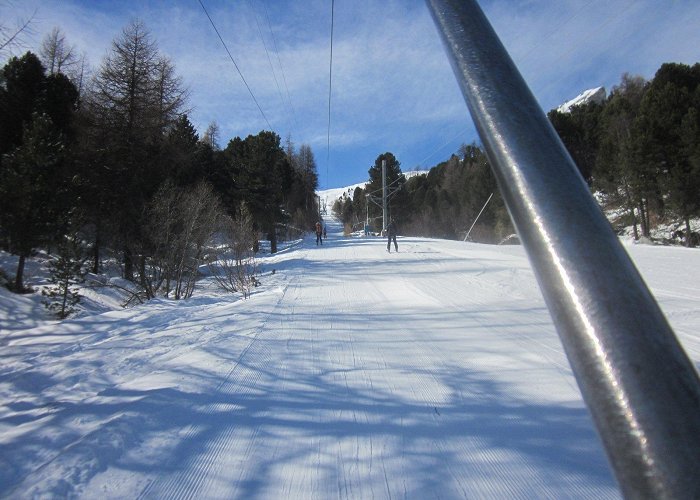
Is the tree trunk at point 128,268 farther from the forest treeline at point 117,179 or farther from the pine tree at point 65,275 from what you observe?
the pine tree at point 65,275

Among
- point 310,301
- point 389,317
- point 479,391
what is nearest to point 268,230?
point 310,301

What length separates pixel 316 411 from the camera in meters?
2.82

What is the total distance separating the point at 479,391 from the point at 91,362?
469 centimetres

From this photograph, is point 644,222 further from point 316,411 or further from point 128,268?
point 316,411

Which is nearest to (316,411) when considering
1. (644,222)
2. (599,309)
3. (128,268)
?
(599,309)

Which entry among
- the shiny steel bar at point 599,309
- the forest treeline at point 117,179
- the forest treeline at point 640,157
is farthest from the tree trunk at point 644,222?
the shiny steel bar at point 599,309

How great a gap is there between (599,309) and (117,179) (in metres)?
23.2

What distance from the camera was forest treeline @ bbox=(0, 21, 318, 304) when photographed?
13.1m

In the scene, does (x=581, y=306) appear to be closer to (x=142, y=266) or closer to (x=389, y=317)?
(x=389, y=317)

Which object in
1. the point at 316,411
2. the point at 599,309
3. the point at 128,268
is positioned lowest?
the point at 128,268

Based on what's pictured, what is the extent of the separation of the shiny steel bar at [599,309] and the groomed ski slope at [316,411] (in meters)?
1.74

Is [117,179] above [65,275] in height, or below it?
above

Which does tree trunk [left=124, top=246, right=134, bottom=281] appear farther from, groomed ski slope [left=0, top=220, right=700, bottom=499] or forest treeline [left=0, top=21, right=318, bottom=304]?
groomed ski slope [left=0, top=220, right=700, bottom=499]

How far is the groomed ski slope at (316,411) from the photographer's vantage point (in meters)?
2.06
